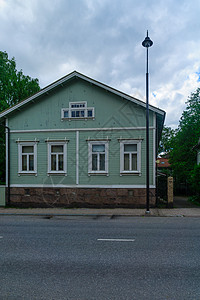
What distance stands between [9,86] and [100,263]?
26.4 m

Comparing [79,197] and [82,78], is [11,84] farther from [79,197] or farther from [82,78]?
[79,197]

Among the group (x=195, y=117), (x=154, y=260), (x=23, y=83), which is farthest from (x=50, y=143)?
(x=195, y=117)

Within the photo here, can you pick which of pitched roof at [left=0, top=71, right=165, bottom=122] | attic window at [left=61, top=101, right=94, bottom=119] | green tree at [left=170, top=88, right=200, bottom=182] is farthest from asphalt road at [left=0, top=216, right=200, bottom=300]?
green tree at [left=170, top=88, right=200, bottom=182]

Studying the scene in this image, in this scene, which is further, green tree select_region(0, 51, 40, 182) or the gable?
green tree select_region(0, 51, 40, 182)

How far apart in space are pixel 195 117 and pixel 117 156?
16.6 m

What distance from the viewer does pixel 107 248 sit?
6.18 m

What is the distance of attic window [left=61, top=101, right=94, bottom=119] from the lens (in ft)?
48.5

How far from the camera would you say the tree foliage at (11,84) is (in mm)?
25703

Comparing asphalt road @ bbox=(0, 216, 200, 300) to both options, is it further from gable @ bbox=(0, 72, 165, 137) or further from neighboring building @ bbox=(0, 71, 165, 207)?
gable @ bbox=(0, 72, 165, 137)

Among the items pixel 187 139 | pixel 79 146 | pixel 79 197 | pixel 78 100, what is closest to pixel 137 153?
pixel 79 146

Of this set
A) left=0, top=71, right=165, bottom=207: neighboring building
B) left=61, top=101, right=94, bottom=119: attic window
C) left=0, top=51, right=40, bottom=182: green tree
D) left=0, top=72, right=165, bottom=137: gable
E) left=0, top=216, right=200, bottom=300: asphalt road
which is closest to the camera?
left=0, top=216, right=200, bottom=300: asphalt road

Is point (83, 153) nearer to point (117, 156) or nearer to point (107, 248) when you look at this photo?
point (117, 156)

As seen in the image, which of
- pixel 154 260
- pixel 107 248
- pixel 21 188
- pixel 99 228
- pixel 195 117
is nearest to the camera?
pixel 154 260

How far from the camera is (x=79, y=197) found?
47.3ft
